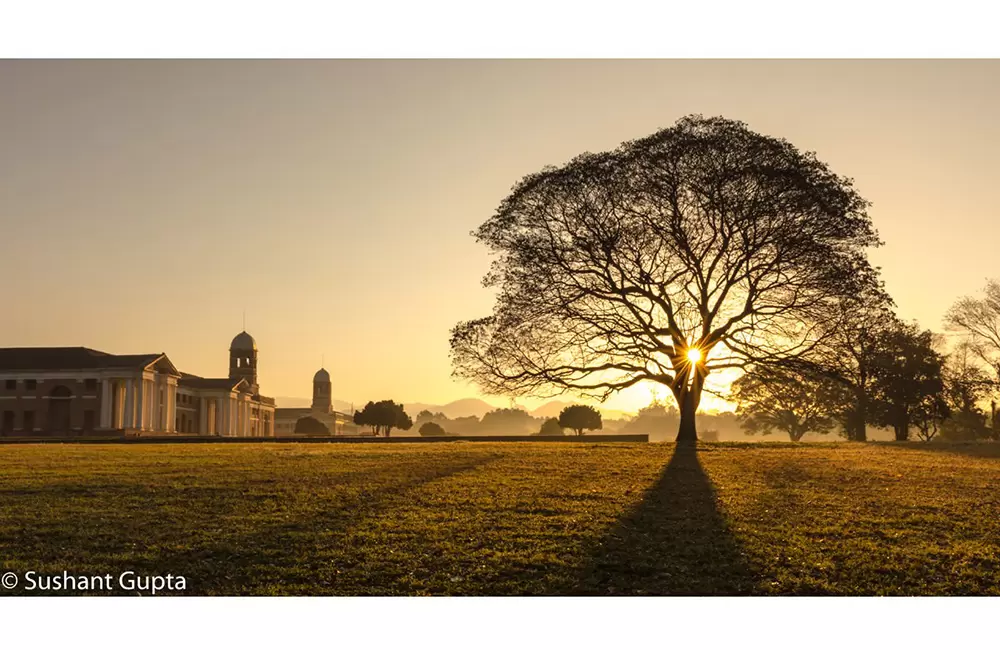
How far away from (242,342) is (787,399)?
420 feet

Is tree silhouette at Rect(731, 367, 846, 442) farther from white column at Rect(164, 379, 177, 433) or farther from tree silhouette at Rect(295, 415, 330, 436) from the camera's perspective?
white column at Rect(164, 379, 177, 433)

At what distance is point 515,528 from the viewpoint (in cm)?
1538

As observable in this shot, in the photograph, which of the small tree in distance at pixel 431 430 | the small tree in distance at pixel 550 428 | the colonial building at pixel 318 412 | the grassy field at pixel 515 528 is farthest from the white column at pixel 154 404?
the grassy field at pixel 515 528

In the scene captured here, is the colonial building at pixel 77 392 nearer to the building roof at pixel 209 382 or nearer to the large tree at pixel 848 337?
the building roof at pixel 209 382

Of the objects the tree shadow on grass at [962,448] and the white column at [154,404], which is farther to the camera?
the white column at [154,404]

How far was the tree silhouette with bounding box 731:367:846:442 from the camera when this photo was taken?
3512cm

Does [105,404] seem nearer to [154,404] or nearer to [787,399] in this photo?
[154,404]

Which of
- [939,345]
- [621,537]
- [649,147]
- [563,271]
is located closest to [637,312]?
[563,271]

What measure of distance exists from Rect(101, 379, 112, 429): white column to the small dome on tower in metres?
45.0

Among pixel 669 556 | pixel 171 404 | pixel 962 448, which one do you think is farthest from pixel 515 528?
pixel 171 404

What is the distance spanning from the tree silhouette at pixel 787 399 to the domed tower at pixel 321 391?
106370 mm

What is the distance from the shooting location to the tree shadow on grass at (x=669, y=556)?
12.5 metres

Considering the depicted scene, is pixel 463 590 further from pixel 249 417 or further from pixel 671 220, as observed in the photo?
pixel 249 417

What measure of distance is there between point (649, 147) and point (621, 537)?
20647 mm
